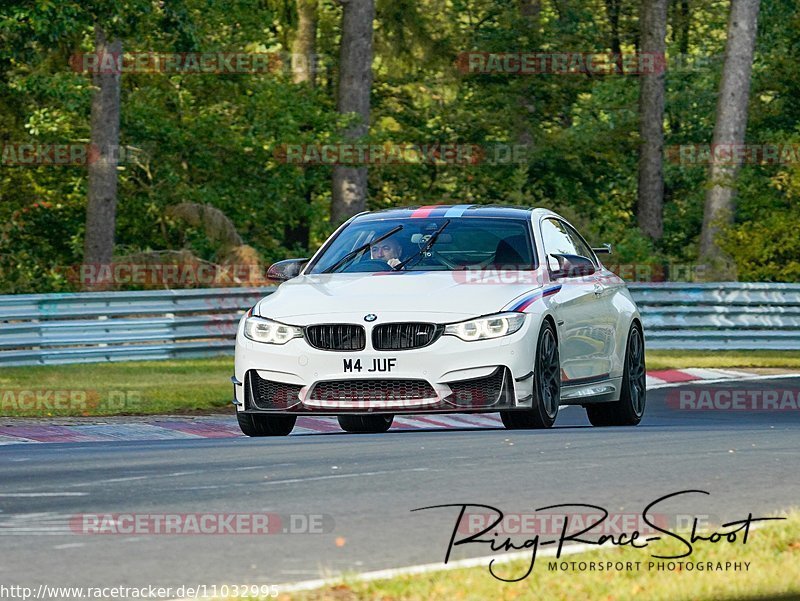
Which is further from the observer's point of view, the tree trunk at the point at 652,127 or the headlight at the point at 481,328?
the tree trunk at the point at 652,127

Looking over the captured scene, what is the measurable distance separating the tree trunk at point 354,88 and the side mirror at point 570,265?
23.4 meters

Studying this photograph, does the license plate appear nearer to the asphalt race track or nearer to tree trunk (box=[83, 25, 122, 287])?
the asphalt race track

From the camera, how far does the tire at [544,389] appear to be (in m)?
13.6

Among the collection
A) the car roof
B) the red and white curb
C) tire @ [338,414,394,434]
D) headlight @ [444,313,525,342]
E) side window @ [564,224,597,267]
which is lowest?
the red and white curb

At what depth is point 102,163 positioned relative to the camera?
34500 millimetres

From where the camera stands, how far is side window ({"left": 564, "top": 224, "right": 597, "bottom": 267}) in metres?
16.2

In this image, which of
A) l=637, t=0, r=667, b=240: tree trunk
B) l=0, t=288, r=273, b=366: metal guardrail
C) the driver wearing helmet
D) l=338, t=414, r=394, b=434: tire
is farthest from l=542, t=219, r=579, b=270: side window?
l=637, t=0, r=667, b=240: tree trunk

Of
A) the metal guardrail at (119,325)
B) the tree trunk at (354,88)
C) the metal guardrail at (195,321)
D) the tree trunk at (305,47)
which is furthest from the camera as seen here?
Answer: the tree trunk at (305,47)

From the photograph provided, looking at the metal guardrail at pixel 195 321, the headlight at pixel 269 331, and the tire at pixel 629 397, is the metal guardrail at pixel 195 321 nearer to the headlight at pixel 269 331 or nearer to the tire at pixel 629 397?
the tire at pixel 629 397

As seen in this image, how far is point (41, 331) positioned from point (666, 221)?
2917 centimetres

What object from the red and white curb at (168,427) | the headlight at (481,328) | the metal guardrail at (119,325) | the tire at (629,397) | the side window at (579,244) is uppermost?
the side window at (579,244)

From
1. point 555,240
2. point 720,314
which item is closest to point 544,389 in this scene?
point 555,240

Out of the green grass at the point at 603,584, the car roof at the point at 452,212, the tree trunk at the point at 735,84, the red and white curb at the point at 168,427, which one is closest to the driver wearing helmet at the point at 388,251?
the car roof at the point at 452,212

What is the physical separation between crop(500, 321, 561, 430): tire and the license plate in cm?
99
